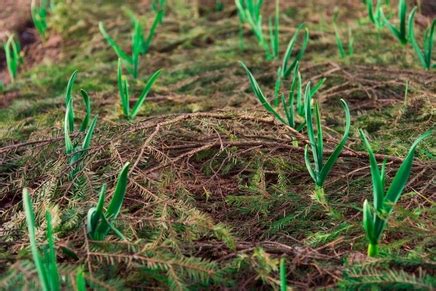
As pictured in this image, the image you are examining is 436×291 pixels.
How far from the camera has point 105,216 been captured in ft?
3.76

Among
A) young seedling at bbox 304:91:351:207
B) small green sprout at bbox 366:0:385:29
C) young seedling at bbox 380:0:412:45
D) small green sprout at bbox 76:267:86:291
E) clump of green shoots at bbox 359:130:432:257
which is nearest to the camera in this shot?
small green sprout at bbox 76:267:86:291

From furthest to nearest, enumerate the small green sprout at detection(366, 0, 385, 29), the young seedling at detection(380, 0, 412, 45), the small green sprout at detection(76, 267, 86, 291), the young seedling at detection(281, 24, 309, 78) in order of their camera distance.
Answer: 1. the small green sprout at detection(366, 0, 385, 29)
2. the young seedling at detection(380, 0, 412, 45)
3. the young seedling at detection(281, 24, 309, 78)
4. the small green sprout at detection(76, 267, 86, 291)

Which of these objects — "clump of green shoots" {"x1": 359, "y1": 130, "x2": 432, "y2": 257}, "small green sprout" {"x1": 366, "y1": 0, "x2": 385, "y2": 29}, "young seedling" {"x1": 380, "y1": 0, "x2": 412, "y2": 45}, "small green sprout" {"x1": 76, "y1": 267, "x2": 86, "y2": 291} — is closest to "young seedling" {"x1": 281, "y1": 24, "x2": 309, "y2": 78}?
"young seedling" {"x1": 380, "y1": 0, "x2": 412, "y2": 45}

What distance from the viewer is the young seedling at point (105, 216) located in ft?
3.54

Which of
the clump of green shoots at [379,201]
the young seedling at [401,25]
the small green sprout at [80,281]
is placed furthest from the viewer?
the young seedling at [401,25]

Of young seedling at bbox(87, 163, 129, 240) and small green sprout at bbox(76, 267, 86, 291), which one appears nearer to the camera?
small green sprout at bbox(76, 267, 86, 291)

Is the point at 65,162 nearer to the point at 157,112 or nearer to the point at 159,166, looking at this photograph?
the point at 159,166

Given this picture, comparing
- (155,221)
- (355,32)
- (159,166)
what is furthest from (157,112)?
(355,32)

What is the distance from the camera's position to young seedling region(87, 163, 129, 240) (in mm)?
1078

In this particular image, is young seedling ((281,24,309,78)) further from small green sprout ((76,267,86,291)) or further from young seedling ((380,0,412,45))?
small green sprout ((76,267,86,291))

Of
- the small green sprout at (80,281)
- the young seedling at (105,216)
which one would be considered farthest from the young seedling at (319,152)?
the small green sprout at (80,281)

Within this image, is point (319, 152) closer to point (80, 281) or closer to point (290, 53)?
point (80, 281)

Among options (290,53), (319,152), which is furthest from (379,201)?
(290,53)

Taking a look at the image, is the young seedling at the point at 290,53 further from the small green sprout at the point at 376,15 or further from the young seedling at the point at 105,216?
the young seedling at the point at 105,216
